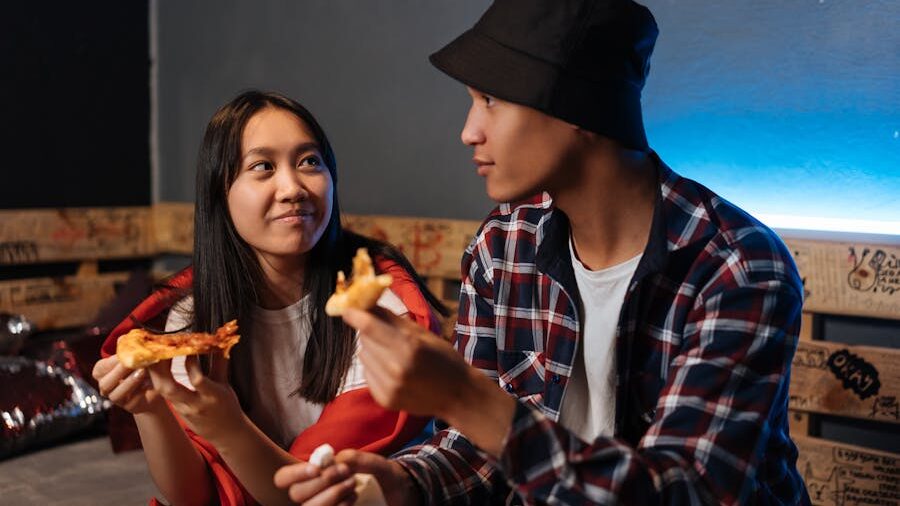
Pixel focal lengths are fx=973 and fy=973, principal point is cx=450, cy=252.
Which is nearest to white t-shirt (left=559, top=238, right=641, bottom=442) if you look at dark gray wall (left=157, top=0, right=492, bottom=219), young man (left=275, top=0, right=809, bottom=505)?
young man (left=275, top=0, right=809, bottom=505)

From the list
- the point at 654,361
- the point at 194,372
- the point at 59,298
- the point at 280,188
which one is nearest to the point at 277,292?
the point at 280,188

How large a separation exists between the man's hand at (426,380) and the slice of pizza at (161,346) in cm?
40

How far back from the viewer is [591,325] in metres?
1.55

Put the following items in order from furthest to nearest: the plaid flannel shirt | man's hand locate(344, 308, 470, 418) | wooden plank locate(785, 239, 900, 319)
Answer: wooden plank locate(785, 239, 900, 319), the plaid flannel shirt, man's hand locate(344, 308, 470, 418)

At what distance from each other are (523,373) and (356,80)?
1.86 meters

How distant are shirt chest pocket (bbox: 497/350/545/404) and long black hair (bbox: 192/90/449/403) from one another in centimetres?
39

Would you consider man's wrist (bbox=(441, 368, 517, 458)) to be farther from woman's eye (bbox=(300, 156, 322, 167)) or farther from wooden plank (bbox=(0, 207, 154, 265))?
wooden plank (bbox=(0, 207, 154, 265))

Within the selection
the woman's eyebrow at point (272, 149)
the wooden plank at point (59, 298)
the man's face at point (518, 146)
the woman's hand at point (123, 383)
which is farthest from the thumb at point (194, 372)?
the wooden plank at point (59, 298)

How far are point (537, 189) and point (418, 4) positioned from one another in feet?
5.90

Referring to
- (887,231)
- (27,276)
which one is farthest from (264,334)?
(27,276)

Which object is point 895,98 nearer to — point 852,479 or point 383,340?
point 852,479

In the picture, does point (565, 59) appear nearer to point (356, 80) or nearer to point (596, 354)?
point (596, 354)

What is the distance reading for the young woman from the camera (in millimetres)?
1865

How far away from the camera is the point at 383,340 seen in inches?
43.9
